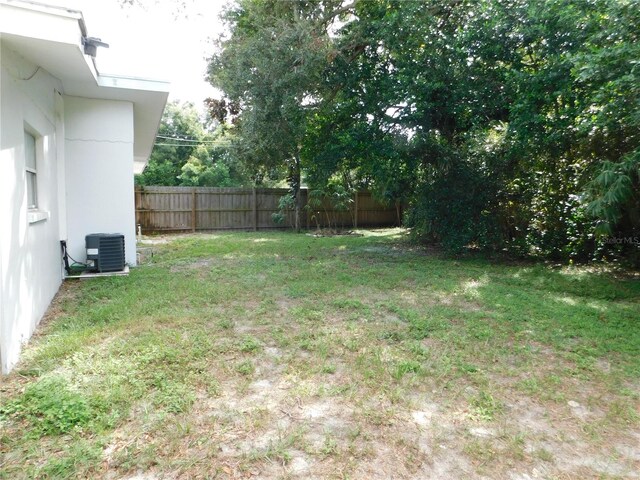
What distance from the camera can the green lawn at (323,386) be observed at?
2.07m

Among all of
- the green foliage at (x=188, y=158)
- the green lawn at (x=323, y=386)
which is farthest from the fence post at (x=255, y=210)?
the green lawn at (x=323, y=386)

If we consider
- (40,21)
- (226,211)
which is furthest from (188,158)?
(40,21)

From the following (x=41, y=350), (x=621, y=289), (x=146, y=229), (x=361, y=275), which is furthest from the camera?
(x=146, y=229)

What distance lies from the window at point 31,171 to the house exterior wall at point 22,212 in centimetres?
6

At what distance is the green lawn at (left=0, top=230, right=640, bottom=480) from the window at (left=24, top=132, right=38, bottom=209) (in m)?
1.22

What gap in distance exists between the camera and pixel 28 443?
2117mm

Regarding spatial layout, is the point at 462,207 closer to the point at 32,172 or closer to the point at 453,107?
the point at 453,107

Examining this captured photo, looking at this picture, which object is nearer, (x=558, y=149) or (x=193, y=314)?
(x=193, y=314)

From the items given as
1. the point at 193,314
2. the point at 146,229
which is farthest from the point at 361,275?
the point at 146,229

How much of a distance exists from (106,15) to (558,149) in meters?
7.94

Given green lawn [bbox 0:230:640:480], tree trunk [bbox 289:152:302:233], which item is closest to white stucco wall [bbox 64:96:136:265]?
green lawn [bbox 0:230:640:480]

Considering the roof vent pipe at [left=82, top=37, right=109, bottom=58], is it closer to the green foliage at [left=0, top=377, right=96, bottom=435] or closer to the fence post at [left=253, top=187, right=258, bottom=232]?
the green foliage at [left=0, top=377, right=96, bottom=435]

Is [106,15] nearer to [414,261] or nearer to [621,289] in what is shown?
[414,261]

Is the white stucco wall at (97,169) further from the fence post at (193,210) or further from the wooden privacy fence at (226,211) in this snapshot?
the fence post at (193,210)
